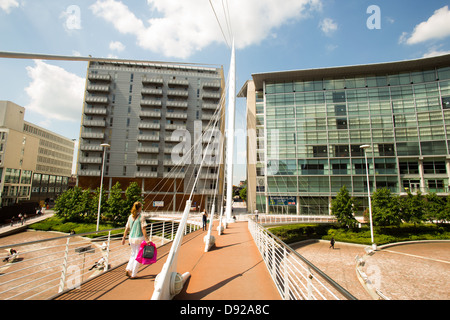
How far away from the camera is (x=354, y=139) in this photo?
38.7 meters

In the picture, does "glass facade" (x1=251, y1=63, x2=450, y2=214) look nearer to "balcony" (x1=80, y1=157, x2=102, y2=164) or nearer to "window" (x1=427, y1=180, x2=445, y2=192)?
"window" (x1=427, y1=180, x2=445, y2=192)

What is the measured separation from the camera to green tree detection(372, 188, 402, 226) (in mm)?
25594

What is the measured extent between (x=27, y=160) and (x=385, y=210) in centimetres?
7182

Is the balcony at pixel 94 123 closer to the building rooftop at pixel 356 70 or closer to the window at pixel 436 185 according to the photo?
the building rooftop at pixel 356 70

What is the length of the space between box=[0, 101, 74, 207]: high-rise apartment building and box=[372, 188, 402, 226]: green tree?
64.2 metres

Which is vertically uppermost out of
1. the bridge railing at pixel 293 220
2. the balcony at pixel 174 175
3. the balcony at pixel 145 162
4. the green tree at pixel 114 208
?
the balcony at pixel 145 162

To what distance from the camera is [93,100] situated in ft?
145

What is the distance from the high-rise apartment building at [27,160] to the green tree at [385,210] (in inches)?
2526

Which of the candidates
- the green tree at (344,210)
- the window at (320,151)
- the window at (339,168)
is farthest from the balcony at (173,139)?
the green tree at (344,210)

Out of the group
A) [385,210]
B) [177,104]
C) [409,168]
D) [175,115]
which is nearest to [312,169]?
[385,210]

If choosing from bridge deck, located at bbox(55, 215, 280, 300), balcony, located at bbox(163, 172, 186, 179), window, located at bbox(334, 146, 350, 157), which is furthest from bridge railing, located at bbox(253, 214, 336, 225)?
bridge deck, located at bbox(55, 215, 280, 300)

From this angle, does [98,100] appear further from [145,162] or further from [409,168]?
[409,168]

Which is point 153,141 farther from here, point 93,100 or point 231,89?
point 231,89

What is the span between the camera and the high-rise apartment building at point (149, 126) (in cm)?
4256
